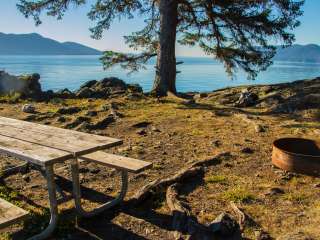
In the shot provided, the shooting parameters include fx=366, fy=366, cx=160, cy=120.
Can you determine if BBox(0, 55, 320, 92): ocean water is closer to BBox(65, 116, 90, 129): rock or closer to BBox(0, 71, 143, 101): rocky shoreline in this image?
BBox(0, 71, 143, 101): rocky shoreline

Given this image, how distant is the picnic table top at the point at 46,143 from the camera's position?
12.1ft

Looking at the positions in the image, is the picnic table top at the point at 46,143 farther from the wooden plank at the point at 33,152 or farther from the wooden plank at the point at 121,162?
the wooden plank at the point at 121,162

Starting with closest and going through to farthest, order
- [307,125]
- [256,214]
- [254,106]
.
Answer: [256,214] → [307,125] → [254,106]

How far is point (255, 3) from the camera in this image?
1212 cm

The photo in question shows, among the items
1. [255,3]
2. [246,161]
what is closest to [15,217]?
[246,161]

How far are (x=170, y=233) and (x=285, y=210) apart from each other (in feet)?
4.66

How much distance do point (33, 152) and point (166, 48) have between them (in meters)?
10.2

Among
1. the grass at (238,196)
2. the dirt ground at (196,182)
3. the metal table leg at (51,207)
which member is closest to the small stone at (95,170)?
the dirt ground at (196,182)

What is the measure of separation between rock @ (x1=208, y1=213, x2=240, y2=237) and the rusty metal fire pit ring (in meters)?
1.97

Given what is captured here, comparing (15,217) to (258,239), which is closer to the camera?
(15,217)

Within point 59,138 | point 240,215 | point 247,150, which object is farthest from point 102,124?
point 240,215

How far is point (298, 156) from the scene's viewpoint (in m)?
5.40

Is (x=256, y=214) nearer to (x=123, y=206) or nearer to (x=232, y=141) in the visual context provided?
(x=123, y=206)

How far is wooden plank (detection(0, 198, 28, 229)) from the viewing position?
3.17m
